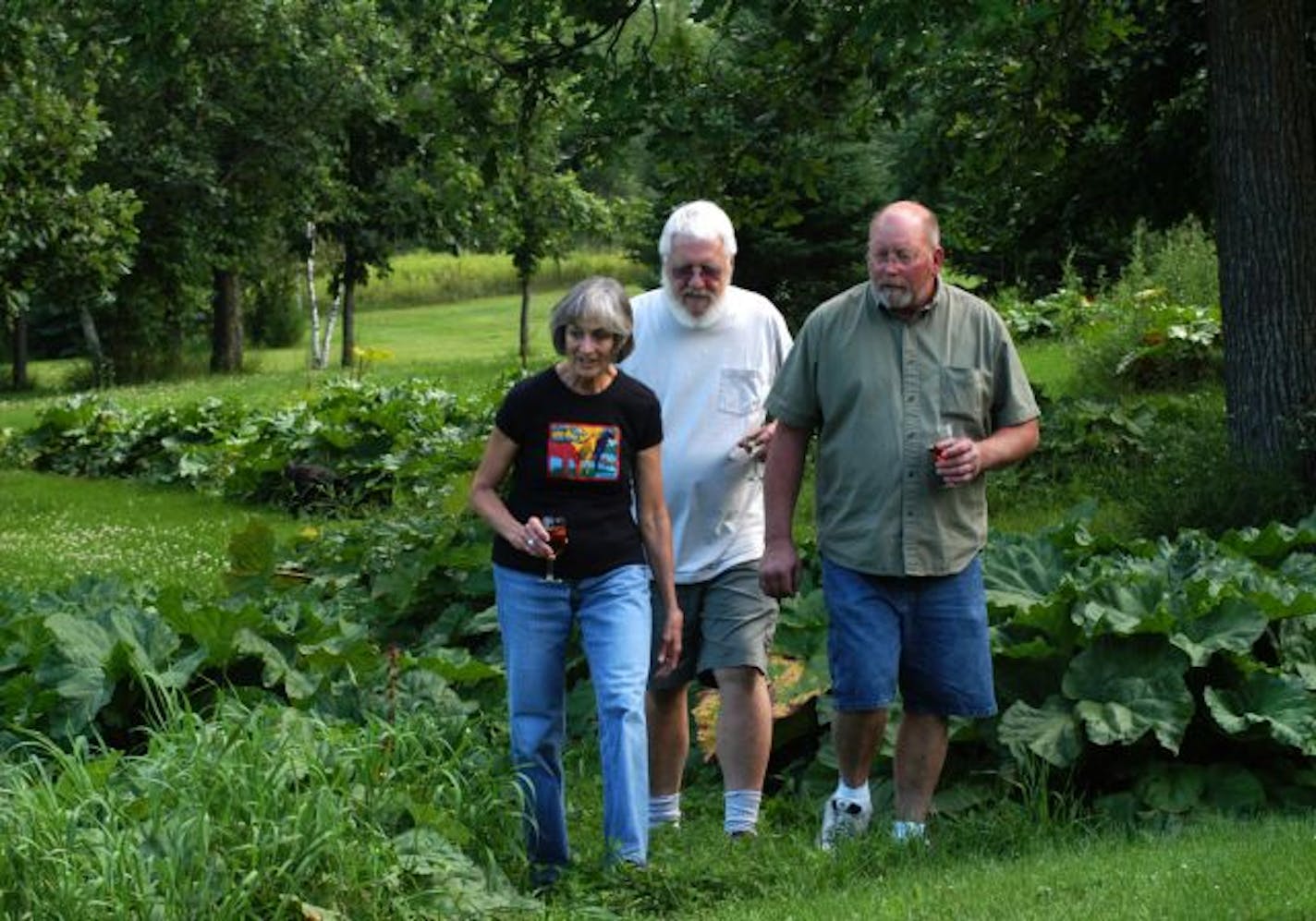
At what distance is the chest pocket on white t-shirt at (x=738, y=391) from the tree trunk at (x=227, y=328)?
1567 inches

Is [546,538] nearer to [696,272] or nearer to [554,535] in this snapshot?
[554,535]

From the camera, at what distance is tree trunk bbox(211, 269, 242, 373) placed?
4641 cm

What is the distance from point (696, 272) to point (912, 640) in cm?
133

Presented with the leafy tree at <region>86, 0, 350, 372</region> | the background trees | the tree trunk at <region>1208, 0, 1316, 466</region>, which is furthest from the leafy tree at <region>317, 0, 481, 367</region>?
the tree trunk at <region>1208, 0, 1316, 466</region>

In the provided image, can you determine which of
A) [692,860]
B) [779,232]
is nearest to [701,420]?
[692,860]

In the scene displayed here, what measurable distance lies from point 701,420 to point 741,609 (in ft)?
2.03

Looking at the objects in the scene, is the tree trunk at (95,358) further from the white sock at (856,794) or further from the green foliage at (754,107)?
the white sock at (856,794)

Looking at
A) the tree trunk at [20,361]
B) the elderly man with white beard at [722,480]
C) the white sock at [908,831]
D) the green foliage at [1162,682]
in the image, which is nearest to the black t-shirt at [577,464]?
the elderly man with white beard at [722,480]

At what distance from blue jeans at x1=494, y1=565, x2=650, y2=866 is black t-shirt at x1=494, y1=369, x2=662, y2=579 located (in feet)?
0.24

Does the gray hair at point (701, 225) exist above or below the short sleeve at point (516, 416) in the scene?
above

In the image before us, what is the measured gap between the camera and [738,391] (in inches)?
281

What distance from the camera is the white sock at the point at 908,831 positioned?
6863 millimetres

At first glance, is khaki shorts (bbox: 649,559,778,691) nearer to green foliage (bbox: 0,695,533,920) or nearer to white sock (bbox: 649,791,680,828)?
white sock (bbox: 649,791,680,828)

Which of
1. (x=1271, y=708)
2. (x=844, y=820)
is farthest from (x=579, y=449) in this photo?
(x=1271, y=708)
